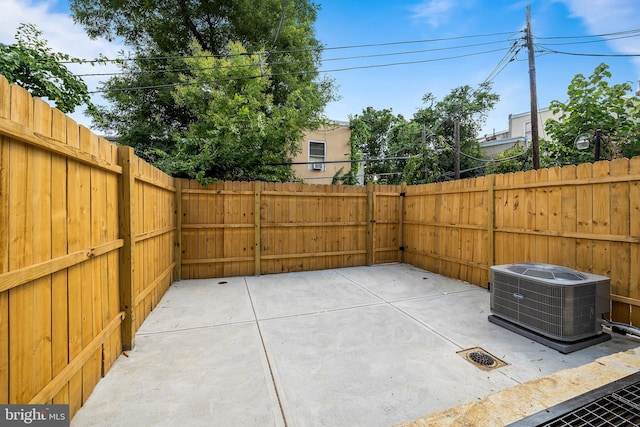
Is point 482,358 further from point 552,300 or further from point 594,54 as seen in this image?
point 594,54

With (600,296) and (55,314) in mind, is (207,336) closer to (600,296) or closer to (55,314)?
(55,314)

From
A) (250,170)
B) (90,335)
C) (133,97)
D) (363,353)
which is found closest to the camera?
(90,335)

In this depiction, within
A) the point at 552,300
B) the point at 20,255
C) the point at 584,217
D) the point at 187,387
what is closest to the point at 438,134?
the point at 584,217

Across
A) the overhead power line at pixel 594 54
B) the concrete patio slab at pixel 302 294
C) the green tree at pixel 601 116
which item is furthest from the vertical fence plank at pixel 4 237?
the overhead power line at pixel 594 54

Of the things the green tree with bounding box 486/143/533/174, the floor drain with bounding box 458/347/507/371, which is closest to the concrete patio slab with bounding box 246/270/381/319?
the floor drain with bounding box 458/347/507/371

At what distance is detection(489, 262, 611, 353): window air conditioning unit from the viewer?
266cm

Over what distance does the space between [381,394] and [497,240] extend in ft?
11.8

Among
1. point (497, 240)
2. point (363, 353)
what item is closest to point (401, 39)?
point (497, 240)

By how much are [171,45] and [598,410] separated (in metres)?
11.6

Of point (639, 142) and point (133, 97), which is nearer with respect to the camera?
point (639, 142)

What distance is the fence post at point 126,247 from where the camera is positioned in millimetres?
2584

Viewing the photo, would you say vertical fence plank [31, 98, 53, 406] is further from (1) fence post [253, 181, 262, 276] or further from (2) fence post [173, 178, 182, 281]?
(1) fence post [253, 181, 262, 276]

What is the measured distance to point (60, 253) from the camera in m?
1.65

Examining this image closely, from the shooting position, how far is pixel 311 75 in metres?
9.54
